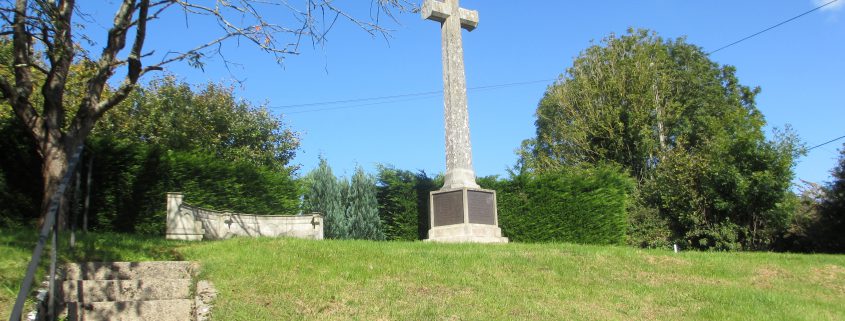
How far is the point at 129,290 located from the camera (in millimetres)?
7918

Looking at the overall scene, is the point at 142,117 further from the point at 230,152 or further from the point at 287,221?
the point at 287,221

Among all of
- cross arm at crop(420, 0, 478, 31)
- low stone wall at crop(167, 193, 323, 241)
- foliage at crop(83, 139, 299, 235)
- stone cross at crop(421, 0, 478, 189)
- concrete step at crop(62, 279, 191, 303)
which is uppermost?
cross arm at crop(420, 0, 478, 31)

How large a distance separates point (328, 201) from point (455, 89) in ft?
17.2

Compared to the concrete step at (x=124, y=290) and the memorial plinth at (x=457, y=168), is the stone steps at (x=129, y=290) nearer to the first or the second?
the concrete step at (x=124, y=290)

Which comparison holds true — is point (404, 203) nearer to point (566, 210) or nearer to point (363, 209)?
point (363, 209)

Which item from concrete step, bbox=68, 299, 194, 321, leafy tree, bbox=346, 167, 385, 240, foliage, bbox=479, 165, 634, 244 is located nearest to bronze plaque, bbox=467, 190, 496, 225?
foliage, bbox=479, 165, 634, 244

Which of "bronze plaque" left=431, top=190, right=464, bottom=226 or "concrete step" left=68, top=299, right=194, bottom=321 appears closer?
"concrete step" left=68, top=299, right=194, bottom=321

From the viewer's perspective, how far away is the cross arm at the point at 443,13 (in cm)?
1684

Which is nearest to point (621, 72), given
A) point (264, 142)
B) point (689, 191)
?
point (689, 191)

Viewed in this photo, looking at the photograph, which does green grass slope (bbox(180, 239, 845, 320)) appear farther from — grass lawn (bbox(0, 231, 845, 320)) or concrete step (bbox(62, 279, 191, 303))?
concrete step (bbox(62, 279, 191, 303))

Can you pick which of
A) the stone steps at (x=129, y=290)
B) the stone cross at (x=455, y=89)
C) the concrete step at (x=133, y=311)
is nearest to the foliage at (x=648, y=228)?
the stone cross at (x=455, y=89)

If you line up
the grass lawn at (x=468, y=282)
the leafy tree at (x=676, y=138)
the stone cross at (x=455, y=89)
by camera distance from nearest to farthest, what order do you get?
the grass lawn at (x=468, y=282)
the stone cross at (x=455, y=89)
the leafy tree at (x=676, y=138)

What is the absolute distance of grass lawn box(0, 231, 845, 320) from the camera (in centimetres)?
794

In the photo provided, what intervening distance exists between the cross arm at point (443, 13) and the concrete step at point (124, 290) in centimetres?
1062
